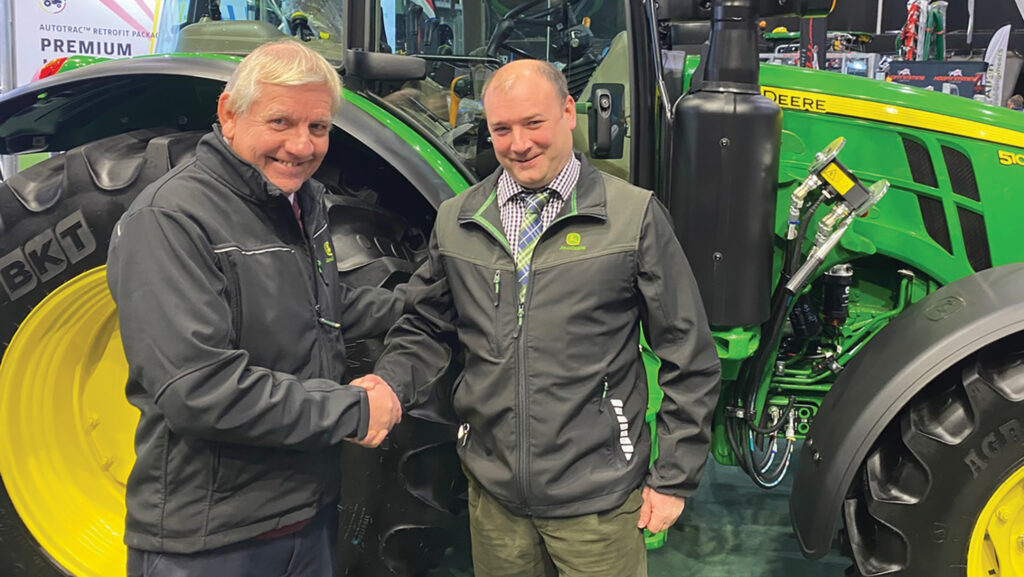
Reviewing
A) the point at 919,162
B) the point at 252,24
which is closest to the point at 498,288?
the point at 252,24

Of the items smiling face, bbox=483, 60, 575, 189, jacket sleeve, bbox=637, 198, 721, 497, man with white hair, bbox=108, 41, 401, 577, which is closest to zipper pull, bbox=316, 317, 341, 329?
man with white hair, bbox=108, 41, 401, 577

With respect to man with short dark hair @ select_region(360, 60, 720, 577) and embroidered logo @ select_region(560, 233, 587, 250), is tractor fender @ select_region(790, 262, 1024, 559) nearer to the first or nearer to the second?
man with short dark hair @ select_region(360, 60, 720, 577)

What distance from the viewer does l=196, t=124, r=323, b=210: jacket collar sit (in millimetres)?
1407

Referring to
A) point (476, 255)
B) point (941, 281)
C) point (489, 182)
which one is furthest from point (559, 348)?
point (941, 281)

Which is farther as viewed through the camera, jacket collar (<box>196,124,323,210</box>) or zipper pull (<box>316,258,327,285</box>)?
zipper pull (<box>316,258,327,285</box>)

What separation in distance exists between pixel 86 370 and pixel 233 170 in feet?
3.86

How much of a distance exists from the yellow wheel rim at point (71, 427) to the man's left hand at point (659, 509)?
148 centimetres

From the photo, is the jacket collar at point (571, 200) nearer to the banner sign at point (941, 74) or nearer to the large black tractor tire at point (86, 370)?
the large black tractor tire at point (86, 370)

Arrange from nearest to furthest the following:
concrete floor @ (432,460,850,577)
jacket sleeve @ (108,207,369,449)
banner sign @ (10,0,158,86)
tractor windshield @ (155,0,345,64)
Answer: jacket sleeve @ (108,207,369,449) < tractor windshield @ (155,0,345,64) < concrete floor @ (432,460,850,577) < banner sign @ (10,0,158,86)

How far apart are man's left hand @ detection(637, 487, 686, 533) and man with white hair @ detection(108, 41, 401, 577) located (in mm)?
532

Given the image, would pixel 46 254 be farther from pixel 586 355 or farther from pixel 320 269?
pixel 586 355

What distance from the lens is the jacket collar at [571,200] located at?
1546mm

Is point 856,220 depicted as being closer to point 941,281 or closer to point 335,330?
point 941,281

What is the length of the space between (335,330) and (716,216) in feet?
3.33
